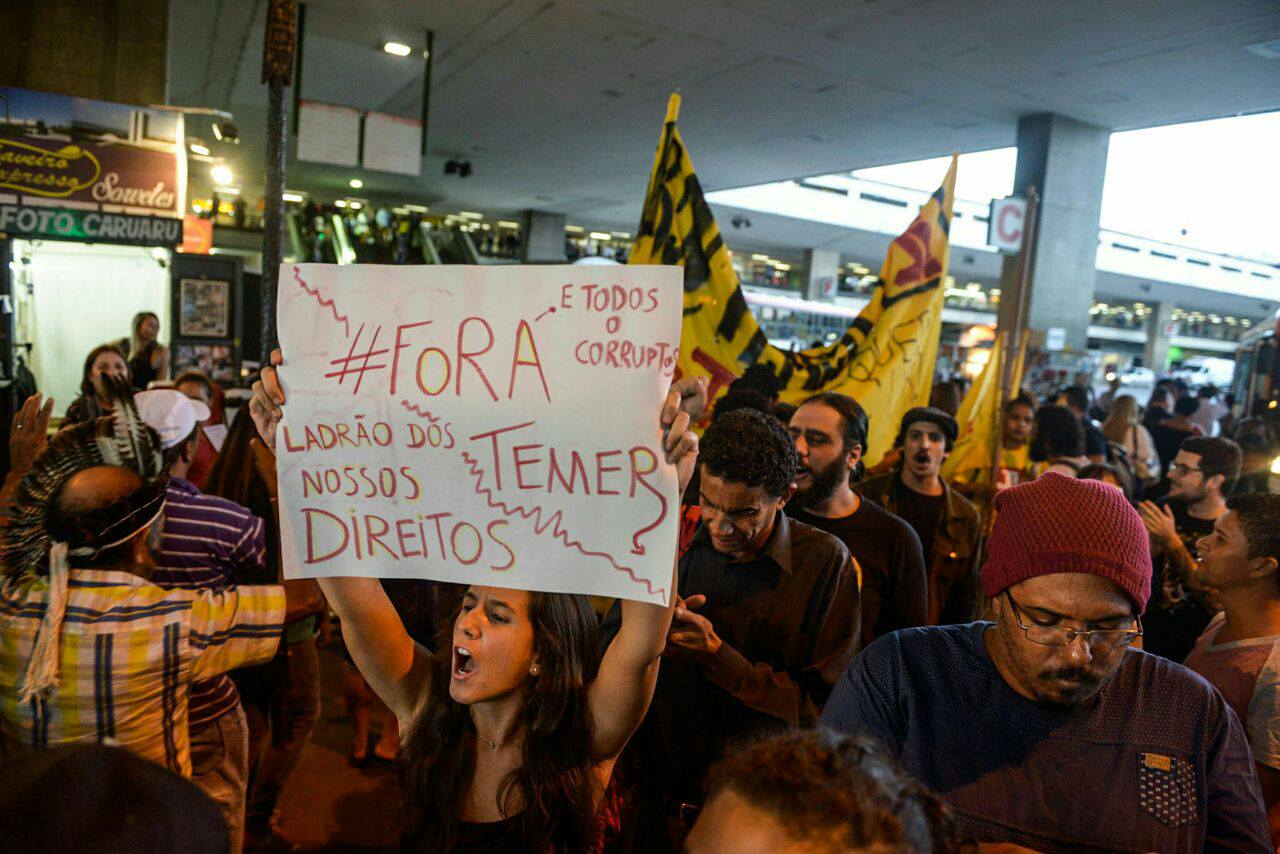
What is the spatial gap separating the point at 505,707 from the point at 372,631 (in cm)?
35

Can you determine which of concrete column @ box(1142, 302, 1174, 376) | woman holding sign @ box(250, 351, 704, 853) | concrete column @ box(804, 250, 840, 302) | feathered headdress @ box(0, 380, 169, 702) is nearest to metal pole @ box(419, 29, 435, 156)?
feathered headdress @ box(0, 380, 169, 702)

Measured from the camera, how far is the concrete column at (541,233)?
26609 mm

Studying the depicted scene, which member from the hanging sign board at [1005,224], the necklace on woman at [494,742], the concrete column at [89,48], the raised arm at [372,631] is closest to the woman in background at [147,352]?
the concrete column at [89,48]

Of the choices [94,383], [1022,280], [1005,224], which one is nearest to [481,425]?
[1022,280]

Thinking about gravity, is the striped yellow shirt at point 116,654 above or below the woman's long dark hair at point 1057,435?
below

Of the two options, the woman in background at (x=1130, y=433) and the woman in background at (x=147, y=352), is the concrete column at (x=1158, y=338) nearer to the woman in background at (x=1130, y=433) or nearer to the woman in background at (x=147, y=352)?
the woman in background at (x=1130, y=433)

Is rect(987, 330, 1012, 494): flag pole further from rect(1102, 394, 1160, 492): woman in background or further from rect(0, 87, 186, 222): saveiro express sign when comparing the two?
rect(0, 87, 186, 222): saveiro express sign

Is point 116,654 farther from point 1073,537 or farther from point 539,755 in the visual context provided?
point 1073,537

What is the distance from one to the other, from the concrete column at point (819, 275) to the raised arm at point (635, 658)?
30.8 metres

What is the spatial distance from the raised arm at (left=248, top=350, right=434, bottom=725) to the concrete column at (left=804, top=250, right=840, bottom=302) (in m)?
30.9

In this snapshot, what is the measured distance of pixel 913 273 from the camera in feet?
17.3

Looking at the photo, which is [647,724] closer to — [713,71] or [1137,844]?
[1137,844]

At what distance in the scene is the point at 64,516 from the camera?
215cm

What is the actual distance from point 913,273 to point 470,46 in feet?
23.8
